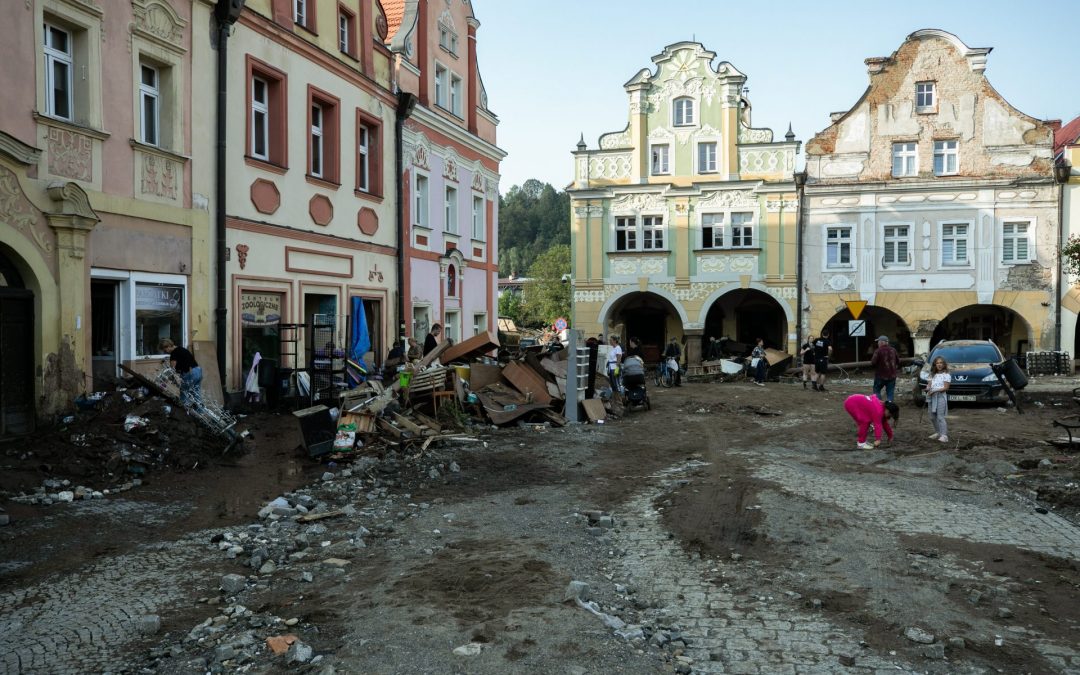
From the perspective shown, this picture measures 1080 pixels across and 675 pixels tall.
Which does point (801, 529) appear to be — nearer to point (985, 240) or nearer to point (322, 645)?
point (322, 645)

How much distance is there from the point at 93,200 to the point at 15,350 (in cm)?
240

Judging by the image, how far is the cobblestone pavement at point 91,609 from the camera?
16.2ft

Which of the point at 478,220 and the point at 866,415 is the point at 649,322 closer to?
the point at 478,220

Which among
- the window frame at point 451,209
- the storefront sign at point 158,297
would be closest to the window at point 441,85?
the window frame at point 451,209

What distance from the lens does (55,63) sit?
11430mm

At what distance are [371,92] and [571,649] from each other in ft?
56.1

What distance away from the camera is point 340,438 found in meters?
11.5

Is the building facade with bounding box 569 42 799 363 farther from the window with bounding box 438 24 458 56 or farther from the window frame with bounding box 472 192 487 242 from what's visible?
the window with bounding box 438 24 458 56

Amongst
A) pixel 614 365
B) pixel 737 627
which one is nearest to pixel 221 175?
pixel 614 365

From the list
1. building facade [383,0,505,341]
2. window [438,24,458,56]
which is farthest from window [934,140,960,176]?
window [438,24,458,56]

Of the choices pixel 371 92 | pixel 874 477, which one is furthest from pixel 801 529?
pixel 371 92

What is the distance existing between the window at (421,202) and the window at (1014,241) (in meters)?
23.4

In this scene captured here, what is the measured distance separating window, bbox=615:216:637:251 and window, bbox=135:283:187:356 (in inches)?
959

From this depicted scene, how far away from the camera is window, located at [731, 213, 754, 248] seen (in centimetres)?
3453
